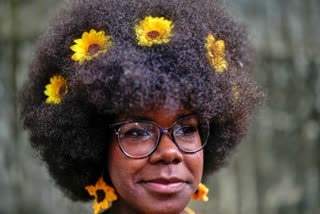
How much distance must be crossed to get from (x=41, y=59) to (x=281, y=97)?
2.51 m

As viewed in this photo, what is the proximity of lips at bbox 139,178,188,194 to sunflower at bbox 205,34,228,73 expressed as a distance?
487 mm

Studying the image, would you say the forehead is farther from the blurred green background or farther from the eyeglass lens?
the blurred green background

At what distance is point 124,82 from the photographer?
2389mm

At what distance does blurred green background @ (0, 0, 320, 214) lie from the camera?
461cm

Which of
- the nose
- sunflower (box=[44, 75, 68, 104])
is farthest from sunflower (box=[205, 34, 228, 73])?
sunflower (box=[44, 75, 68, 104])

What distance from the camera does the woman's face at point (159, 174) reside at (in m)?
2.51

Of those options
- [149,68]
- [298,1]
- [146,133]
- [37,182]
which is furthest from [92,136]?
[298,1]

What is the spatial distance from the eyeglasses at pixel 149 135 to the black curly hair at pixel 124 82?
0.26 feet

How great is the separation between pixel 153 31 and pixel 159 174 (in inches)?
22.1

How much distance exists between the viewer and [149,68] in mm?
2424

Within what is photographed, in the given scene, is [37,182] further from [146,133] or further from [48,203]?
[146,133]

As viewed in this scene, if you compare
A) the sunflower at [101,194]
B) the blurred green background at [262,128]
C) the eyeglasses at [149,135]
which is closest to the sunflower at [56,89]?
the eyeglasses at [149,135]

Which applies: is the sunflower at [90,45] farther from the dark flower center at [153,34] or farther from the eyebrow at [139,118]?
the eyebrow at [139,118]

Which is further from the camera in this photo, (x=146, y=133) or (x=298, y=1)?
(x=298, y=1)
